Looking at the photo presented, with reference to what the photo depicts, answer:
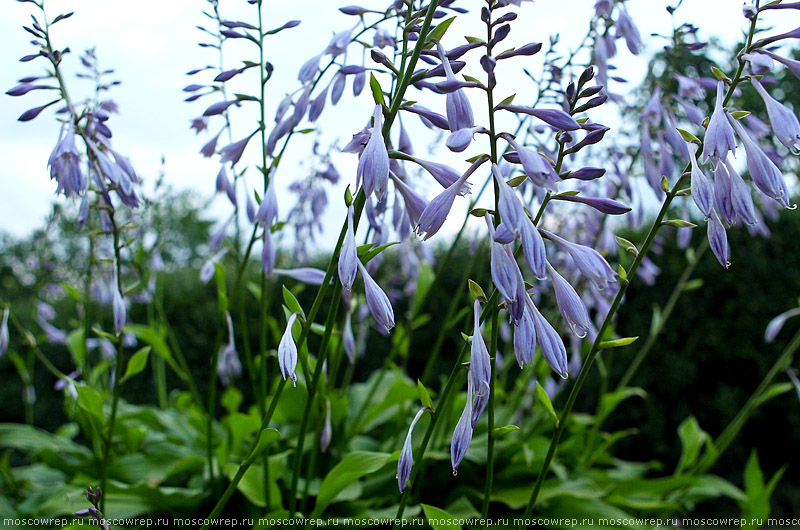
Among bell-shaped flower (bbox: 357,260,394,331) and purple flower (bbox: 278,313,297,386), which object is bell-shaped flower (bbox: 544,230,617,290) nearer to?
bell-shaped flower (bbox: 357,260,394,331)

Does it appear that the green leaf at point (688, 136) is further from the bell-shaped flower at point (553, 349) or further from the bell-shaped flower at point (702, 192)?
the bell-shaped flower at point (553, 349)

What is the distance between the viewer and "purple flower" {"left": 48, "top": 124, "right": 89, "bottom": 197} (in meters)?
1.79

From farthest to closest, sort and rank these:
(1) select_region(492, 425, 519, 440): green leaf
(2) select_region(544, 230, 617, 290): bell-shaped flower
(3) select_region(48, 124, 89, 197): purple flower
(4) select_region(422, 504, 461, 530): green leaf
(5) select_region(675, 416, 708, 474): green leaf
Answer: (5) select_region(675, 416, 708, 474): green leaf, (3) select_region(48, 124, 89, 197): purple flower, (4) select_region(422, 504, 461, 530): green leaf, (1) select_region(492, 425, 519, 440): green leaf, (2) select_region(544, 230, 617, 290): bell-shaped flower

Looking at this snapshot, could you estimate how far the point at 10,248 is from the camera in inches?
955

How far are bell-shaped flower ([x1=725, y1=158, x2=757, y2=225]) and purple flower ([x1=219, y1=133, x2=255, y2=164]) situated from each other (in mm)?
1369

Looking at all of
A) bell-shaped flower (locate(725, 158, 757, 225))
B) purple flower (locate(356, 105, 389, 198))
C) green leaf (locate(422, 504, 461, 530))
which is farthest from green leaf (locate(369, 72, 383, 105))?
green leaf (locate(422, 504, 461, 530))

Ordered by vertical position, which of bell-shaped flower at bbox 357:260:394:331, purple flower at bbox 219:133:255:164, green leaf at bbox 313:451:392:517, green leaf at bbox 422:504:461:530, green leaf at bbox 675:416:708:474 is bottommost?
green leaf at bbox 675:416:708:474

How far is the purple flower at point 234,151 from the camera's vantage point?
→ 6.23ft

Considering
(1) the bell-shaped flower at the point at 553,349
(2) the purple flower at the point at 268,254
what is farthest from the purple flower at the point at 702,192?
(2) the purple flower at the point at 268,254

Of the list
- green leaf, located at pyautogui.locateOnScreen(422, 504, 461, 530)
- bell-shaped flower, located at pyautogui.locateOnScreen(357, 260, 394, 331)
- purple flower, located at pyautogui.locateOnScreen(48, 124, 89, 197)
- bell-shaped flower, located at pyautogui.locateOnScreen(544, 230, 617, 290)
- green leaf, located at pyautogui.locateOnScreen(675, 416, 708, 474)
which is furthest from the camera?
green leaf, located at pyautogui.locateOnScreen(675, 416, 708, 474)

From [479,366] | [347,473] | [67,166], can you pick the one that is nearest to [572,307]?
[479,366]

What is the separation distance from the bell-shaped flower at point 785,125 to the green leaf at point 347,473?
128 cm

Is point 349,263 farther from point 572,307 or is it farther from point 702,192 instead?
point 702,192

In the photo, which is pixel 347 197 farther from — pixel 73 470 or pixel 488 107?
pixel 73 470
